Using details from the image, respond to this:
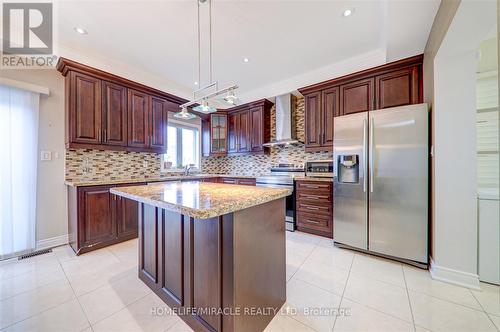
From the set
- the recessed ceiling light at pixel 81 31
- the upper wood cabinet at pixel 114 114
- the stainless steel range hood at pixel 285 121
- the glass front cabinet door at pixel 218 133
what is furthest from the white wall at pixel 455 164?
the upper wood cabinet at pixel 114 114

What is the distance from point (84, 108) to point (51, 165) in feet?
3.00

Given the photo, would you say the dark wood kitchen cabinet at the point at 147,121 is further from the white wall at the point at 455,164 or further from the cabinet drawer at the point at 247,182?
the white wall at the point at 455,164

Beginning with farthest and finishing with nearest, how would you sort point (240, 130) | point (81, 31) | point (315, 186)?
1. point (240, 130)
2. point (315, 186)
3. point (81, 31)

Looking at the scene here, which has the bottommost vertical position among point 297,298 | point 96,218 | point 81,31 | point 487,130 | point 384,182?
point 297,298

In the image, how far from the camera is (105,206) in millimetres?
2658

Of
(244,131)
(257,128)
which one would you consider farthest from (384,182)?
(244,131)

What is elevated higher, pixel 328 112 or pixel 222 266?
pixel 328 112

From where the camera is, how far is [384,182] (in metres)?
2.30

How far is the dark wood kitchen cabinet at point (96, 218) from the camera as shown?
2459mm

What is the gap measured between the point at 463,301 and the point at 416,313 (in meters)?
0.50

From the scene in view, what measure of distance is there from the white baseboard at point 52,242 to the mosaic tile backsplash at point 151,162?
83 centimetres

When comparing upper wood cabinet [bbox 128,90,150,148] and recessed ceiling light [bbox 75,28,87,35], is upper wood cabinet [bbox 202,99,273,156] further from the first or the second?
recessed ceiling light [bbox 75,28,87,35]

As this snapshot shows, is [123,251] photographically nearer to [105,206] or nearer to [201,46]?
[105,206]

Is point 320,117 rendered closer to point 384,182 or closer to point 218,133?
point 384,182
